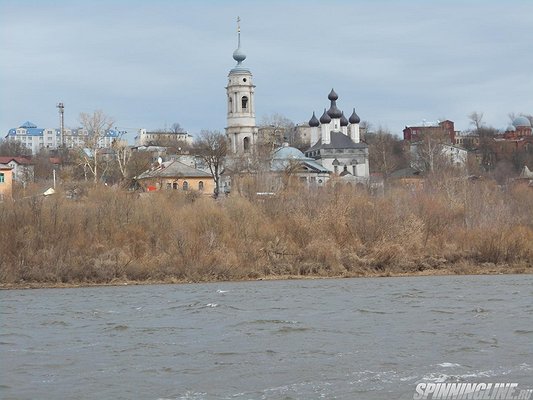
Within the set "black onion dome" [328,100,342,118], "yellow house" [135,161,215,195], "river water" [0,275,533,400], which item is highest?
"black onion dome" [328,100,342,118]

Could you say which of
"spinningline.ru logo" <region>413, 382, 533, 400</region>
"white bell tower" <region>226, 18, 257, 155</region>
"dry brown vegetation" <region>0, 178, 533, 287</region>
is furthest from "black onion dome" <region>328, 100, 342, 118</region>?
"spinningline.ru logo" <region>413, 382, 533, 400</region>

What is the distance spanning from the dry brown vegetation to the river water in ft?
34.2

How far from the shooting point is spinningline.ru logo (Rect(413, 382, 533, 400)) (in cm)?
1795

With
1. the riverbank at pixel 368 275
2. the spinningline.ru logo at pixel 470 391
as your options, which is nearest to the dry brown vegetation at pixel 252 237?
the riverbank at pixel 368 275

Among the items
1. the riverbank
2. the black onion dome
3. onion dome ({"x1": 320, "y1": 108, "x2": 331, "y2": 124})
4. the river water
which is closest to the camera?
the river water

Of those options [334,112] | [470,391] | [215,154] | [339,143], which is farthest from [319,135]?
[470,391]

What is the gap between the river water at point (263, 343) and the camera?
1981cm

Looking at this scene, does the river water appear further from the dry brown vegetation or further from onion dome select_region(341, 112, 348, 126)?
onion dome select_region(341, 112, 348, 126)

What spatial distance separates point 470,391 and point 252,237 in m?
38.2

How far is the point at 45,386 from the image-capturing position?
2003 centimetres

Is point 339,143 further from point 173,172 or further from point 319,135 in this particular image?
point 173,172

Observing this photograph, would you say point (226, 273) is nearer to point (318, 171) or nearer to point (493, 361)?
point (493, 361)

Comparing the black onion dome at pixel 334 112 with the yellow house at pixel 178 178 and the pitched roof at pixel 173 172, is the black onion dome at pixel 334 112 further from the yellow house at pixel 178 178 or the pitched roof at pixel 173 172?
the pitched roof at pixel 173 172

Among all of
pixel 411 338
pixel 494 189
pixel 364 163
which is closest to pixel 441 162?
pixel 364 163
